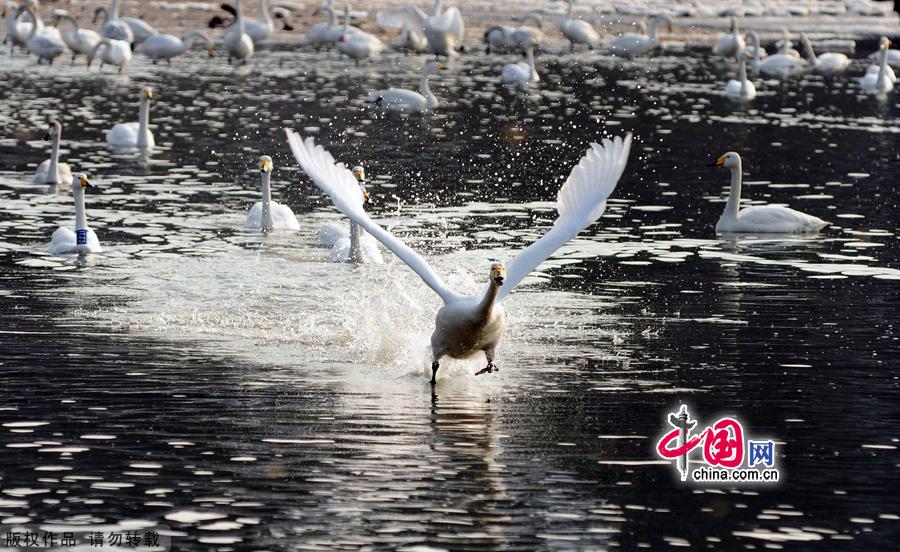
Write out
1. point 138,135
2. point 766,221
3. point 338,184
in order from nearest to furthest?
point 338,184, point 766,221, point 138,135

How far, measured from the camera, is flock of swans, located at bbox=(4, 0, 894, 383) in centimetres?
1396

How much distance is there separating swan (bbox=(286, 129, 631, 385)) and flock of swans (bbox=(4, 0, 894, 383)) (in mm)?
11

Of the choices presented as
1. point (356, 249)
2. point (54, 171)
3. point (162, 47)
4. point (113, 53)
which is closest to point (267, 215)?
point (356, 249)

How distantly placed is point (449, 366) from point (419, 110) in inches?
962

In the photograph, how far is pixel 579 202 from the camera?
1432 cm

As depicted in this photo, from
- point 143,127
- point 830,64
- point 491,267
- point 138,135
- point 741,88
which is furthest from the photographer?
point 830,64

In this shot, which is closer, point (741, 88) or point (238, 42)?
point (741, 88)

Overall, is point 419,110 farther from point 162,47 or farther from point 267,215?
point 267,215

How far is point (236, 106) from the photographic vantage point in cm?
3828

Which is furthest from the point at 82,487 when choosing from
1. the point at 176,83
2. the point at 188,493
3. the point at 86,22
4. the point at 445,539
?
the point at 86,22

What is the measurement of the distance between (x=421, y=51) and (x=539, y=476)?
46.5m

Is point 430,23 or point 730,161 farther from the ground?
point 430,23

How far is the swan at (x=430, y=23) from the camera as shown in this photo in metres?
51.1

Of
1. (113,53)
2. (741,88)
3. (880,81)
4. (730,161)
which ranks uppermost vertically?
(113,53)
